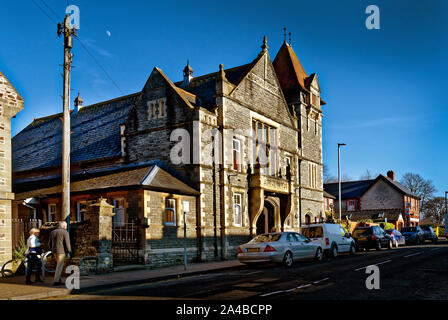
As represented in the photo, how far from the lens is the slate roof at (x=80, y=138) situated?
94.5 feet

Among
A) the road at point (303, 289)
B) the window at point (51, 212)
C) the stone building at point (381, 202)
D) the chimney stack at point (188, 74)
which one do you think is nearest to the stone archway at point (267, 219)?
the chimney stack at point (188, 74)

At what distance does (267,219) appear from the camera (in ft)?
98.4

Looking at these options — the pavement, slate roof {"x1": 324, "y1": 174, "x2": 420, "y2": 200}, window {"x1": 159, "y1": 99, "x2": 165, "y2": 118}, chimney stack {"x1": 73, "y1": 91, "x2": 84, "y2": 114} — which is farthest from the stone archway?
slate roof {"x1": 324, "y1": 174, "x2": 420, "y2": 200}

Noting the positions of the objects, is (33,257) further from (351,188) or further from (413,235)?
(351,188)

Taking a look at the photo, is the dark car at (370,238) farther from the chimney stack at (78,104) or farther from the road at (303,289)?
the chimney stack at (78,104)

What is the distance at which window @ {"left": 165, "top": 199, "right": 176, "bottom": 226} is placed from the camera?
21.6 m

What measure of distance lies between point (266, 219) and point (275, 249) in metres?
12.2

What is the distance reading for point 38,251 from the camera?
13.8 meters

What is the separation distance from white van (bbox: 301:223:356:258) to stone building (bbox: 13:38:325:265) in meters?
3.60

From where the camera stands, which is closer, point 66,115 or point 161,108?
point 66,115

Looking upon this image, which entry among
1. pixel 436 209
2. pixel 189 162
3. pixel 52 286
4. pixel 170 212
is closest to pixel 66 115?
pixel 52 286

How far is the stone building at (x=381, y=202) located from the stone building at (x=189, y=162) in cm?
3532
